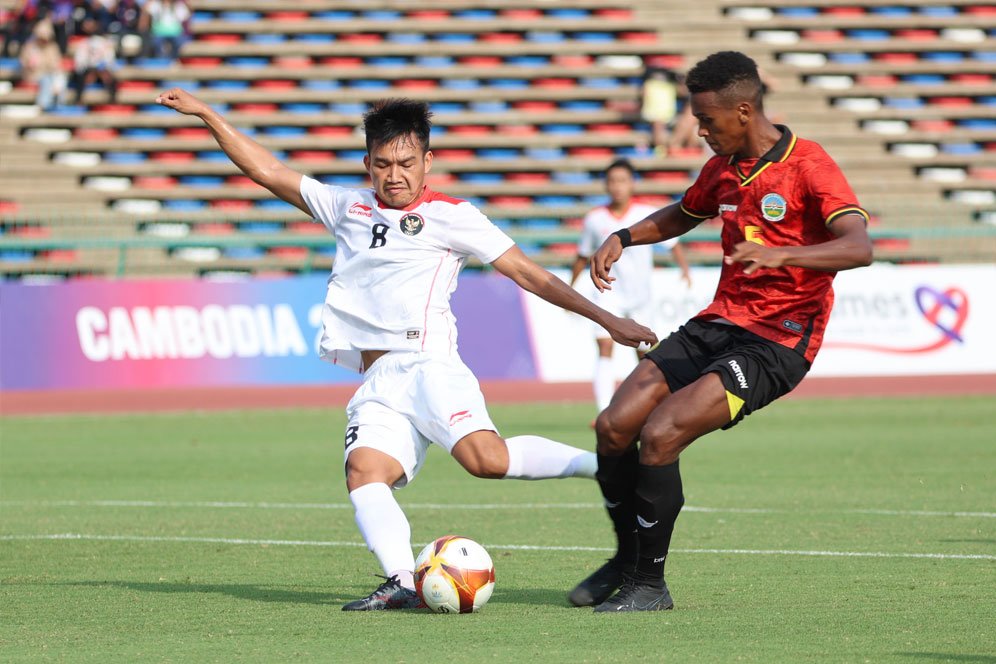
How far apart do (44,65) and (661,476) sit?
24.0 meters

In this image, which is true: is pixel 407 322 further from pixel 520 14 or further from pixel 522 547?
pixel 520 14

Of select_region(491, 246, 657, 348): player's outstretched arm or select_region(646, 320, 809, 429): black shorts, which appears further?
select_region(491, 246, 657, 348): player's outstretched arm

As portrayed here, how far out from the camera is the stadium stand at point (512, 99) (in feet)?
91.2

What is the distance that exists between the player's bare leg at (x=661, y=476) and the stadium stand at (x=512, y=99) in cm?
1860

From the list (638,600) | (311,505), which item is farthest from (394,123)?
(311,505)

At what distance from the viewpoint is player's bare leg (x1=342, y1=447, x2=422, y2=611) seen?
251 inches

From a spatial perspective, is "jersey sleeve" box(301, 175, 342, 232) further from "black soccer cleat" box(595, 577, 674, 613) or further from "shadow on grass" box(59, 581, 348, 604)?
"black soccer cleat" box(595, 577, 674, 613)

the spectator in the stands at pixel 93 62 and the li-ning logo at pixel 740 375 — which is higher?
the spectator in the stands at pixel 93 62

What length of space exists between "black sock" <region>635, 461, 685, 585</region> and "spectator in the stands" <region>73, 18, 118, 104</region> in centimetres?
2394

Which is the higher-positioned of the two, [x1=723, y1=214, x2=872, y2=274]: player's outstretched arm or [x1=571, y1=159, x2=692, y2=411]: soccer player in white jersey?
[x1=723, y1=214, x2=872, y2=274]: player's outstretched arm

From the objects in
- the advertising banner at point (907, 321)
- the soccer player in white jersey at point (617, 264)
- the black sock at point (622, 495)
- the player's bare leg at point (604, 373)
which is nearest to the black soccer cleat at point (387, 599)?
the black sock at point (622, 495)

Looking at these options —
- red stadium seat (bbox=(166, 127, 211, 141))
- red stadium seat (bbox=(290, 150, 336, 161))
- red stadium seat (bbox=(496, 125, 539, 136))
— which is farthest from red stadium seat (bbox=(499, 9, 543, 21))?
red stadium seat (bbox=(166, 127, 211, 141))

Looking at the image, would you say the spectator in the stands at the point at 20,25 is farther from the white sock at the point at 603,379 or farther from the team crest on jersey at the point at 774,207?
the team crest on jersey at the point at 774,207

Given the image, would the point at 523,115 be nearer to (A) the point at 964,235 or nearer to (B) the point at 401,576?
(A) the point at 964,235
